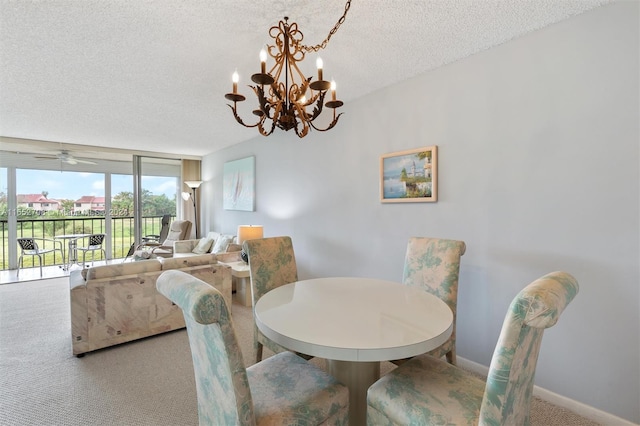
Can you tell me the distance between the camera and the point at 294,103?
1.59 metres

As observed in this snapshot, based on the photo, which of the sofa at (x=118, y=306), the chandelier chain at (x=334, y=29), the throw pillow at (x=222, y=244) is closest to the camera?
the chandelier chain at (x=334, y=29)

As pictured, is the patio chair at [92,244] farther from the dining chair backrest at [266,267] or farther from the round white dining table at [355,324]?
the round white dining table at [355,324]

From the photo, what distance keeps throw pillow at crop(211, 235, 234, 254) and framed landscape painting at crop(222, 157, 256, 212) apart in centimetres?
58

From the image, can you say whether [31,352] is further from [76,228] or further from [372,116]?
[76,228]

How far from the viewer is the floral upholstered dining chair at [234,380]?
3.06ft

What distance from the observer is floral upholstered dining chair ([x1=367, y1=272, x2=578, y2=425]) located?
0.87 meters

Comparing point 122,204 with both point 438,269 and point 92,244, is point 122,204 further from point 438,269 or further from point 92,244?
point 438,269

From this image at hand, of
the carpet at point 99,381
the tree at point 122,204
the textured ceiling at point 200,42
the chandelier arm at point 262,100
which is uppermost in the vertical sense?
the textured ceiling at point 200,42

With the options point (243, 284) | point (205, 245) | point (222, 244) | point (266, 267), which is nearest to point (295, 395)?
point (266, 267)

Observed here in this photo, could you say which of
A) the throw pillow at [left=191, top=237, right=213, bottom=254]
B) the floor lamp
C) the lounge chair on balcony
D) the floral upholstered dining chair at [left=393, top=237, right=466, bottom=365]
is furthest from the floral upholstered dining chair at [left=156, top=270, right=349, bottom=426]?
the floor lamp

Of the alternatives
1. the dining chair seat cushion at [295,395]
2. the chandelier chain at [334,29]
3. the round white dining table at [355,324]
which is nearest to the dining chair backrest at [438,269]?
the round white dining table at [355,324]

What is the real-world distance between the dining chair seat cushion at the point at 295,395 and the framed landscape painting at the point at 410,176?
172cm

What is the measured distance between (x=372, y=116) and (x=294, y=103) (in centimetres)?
156

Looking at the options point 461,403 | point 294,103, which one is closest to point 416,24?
point 294,103
